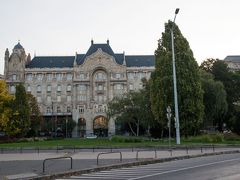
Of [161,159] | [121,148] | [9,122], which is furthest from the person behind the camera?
[9,122]

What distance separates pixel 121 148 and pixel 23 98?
4530 centimetres

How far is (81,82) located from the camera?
422 ft

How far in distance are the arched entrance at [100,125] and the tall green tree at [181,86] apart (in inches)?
2864

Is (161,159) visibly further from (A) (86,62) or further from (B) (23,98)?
(A) (86,62)

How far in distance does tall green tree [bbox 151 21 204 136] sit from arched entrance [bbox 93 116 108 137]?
72.7m

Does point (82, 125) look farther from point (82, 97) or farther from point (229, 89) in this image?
point (229, 89)

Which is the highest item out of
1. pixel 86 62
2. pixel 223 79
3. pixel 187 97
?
pixel 86 62

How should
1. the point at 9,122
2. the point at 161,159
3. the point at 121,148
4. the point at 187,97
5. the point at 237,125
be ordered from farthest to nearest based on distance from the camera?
the point at 9,122 → the point at 237,125 → the point at 187,97 → the point at 121,148 → the point at 161,159

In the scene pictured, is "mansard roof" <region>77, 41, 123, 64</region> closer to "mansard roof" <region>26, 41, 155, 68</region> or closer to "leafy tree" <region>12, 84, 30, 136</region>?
"mansard roof" <region>26, 41, 155, 68</region>

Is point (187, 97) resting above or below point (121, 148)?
above

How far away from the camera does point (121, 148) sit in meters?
40.8

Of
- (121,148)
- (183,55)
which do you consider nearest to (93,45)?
(183,55)

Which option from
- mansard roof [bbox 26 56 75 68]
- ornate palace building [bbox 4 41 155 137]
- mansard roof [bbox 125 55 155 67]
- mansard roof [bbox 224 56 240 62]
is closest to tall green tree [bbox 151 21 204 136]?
ornate palace building [bbox 4 41 155 137]

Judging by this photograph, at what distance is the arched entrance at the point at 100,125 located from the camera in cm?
12644
